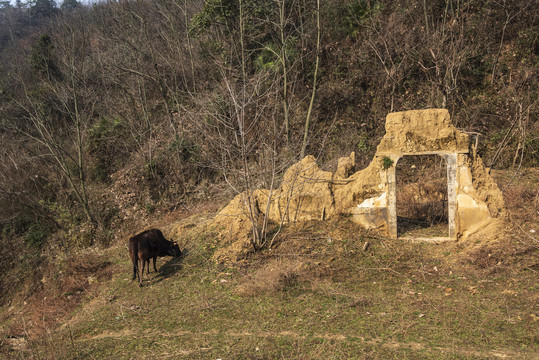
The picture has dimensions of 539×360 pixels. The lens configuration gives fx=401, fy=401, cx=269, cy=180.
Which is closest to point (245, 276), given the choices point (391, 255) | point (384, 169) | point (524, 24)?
point (391, 255)

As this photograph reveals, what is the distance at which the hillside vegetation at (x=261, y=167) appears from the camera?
8.20 m

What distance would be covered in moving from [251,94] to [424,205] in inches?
349

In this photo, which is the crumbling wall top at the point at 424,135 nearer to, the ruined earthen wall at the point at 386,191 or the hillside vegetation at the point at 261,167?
the ruined earthen wall at the point at 386,191

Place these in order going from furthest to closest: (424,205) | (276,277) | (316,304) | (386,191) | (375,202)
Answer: (424,205) < (375,202) < (386,191) < (276,277) < (316,304)

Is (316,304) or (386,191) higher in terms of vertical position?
(386,191)

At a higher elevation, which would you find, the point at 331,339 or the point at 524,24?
the point at 524,24

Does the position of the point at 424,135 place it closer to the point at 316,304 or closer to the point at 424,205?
the point at 424,205

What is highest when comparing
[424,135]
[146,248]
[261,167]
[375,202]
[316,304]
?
[424,135]

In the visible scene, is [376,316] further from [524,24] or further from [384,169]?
[524,24]

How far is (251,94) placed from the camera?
18.1 m

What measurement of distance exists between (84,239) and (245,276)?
1357cm

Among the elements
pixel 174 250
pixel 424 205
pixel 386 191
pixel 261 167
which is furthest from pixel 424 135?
pixel 174 250

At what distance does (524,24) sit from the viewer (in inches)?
785

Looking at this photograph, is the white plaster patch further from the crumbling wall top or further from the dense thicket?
the dense thicket
